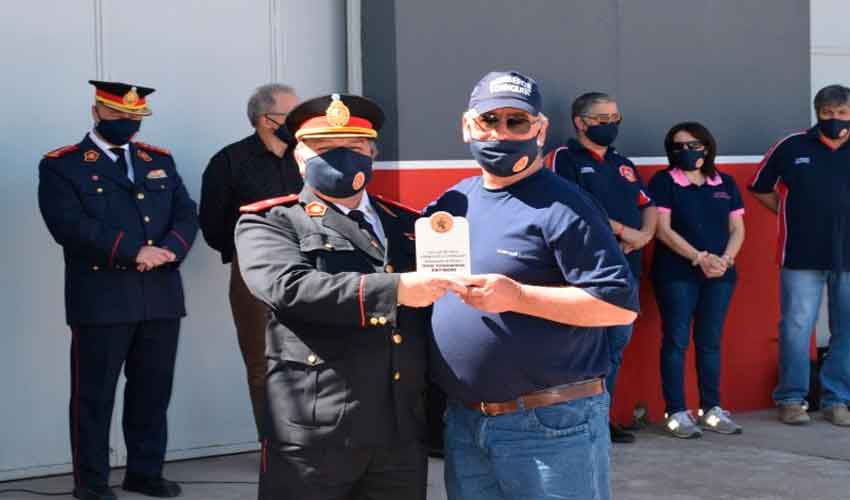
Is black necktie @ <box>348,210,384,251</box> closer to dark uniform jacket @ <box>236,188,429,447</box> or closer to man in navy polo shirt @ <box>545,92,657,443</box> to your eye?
dark uniform jacket @ <box>236,188,429,447</box>

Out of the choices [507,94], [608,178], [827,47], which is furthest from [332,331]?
[827,47]

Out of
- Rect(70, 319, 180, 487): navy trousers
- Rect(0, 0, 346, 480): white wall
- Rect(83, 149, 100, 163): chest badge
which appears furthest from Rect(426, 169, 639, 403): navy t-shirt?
Rect(0, 0, 346, 480): white wall

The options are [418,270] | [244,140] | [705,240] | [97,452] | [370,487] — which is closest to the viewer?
[418,270]

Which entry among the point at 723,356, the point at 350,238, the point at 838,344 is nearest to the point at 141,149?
the point at 350,238

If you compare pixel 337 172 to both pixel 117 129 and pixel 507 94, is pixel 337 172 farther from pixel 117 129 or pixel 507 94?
pixel 117 129

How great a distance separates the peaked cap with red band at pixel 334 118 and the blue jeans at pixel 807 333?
4855 millimetres

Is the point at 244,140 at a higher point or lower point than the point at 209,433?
higher

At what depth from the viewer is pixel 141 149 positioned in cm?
596

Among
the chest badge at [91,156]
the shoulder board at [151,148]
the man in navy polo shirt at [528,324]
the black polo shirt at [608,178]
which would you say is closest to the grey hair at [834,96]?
the black polo shirt at [608,178]

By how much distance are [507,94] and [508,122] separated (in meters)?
0.09

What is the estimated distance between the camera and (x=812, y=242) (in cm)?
773

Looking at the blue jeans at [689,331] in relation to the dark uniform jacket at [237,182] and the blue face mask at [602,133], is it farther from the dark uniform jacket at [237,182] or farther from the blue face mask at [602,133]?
the dark uniform jacket at [237,182]

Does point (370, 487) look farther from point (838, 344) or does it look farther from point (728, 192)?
point (838, 344)

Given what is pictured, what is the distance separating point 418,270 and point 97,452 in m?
2.99
